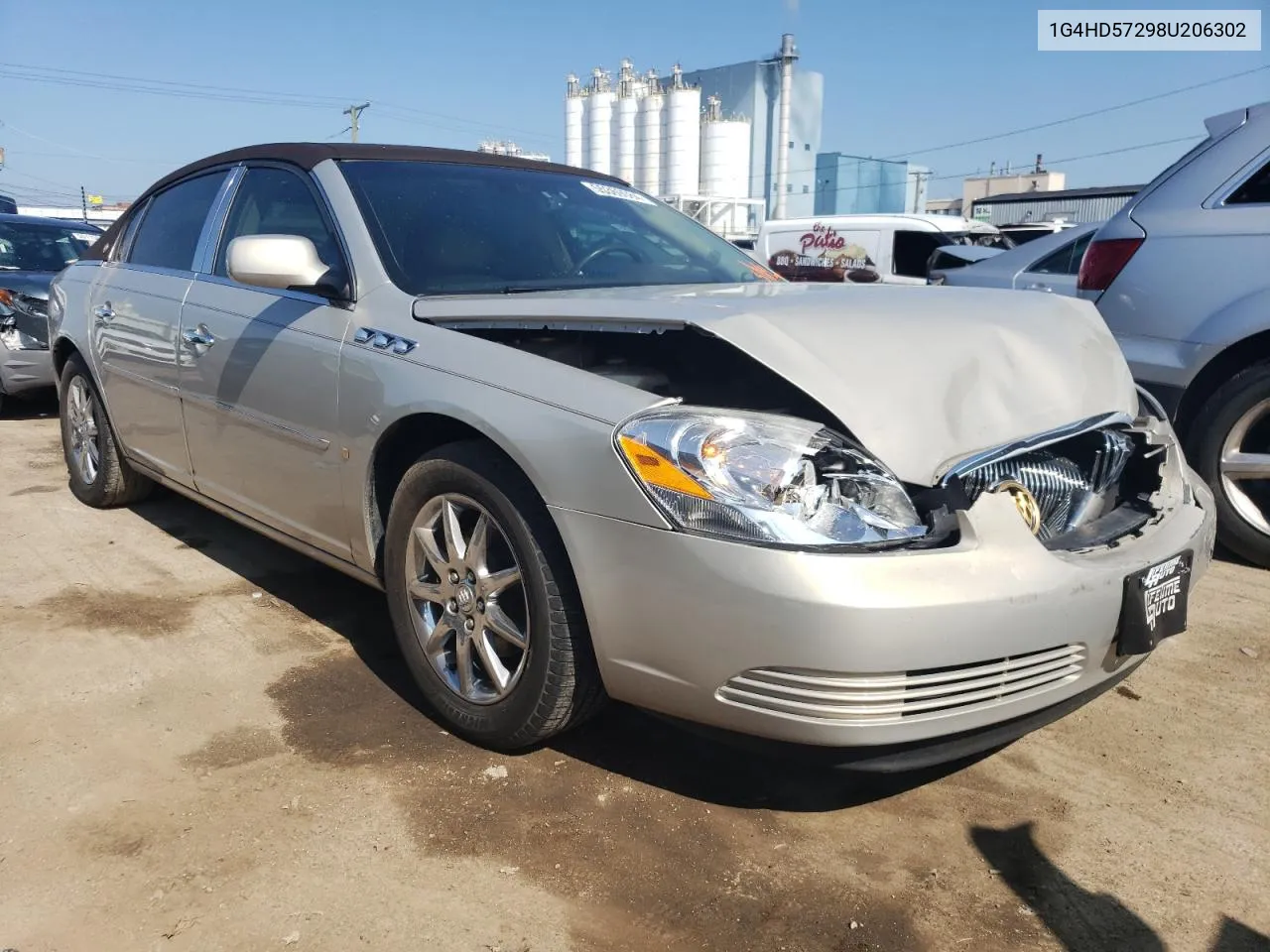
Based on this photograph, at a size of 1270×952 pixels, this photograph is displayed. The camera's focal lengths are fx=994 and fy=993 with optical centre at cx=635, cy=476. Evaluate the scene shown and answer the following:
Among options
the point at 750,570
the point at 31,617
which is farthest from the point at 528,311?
the point at 31,617

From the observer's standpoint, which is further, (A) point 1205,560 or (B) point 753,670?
(A) point 1205,560

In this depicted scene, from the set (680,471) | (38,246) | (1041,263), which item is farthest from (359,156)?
(38,246)

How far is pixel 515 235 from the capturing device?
10.6 feet

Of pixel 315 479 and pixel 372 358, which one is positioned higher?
pixel 372 358

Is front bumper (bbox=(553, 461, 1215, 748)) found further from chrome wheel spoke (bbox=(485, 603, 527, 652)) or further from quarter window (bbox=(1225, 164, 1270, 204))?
quarter window (bbox=(1225, 164, 1270, 204))

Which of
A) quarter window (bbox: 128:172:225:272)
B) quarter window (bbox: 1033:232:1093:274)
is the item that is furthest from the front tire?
quarter window (bbox: 1033:232:1093:274)

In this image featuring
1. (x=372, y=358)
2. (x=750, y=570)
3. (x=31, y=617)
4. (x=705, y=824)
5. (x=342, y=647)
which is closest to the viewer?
(x=750, y=570)

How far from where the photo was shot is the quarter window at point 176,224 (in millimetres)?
3922

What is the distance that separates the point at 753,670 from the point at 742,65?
49623mm

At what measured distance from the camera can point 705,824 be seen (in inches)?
90.8

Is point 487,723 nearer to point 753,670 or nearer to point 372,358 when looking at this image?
point 753,670

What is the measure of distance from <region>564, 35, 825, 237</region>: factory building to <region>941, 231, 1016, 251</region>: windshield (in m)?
25.5

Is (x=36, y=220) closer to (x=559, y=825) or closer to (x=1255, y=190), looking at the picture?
(x=559, y=825)

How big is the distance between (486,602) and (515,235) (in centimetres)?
132
